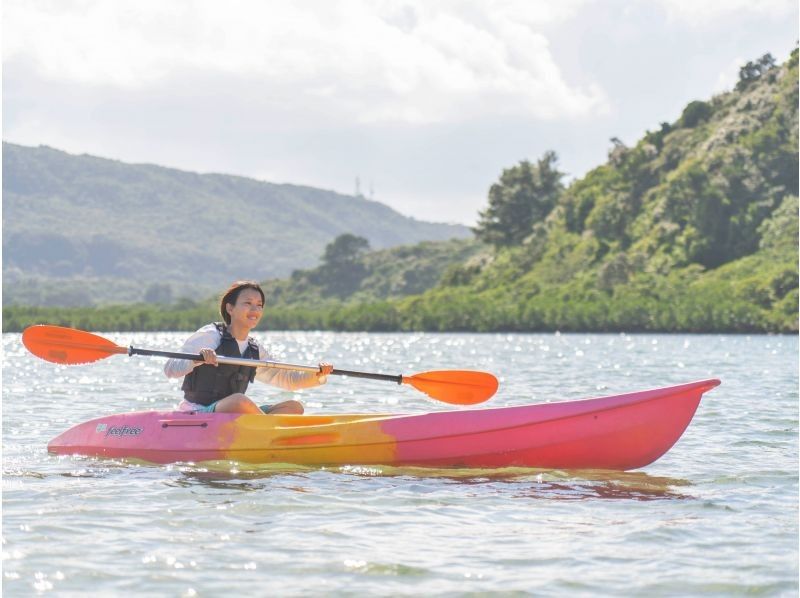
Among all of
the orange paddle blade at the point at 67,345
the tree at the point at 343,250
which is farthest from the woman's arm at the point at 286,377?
the tree at the point at 343,250

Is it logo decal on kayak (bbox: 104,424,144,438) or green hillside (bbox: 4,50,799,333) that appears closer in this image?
logo decal on kayak (bbox: 104,424,144,438)

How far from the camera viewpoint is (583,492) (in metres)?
7.76

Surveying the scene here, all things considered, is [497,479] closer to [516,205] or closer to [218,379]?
[218,379]

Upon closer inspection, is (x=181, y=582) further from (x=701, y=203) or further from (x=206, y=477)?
(x=701, y=203)

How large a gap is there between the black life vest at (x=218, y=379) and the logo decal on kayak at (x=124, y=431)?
0.44 m

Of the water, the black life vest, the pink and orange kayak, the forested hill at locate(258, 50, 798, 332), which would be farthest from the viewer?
the forested hill at locate(258, 50, 798, 332)

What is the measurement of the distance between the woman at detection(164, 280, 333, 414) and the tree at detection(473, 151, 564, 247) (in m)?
70.3

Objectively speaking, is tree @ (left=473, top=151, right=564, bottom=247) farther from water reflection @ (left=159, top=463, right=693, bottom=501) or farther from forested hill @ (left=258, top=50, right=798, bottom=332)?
water reflection @ (left=159, top=463, right=693, bottom=501)

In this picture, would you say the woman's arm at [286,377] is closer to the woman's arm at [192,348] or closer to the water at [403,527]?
the woman's arm at [192,348]

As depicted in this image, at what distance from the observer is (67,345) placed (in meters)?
10.0

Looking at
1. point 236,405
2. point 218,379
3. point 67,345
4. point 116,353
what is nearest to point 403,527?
point 236,405

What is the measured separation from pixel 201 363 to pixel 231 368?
0.31m

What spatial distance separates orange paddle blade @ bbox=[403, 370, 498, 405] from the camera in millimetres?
9789

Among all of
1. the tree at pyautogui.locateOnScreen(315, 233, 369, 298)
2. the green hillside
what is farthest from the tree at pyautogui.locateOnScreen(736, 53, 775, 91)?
the tree at pyautogui.locateOnScreen(315, 233, 369, 298)
